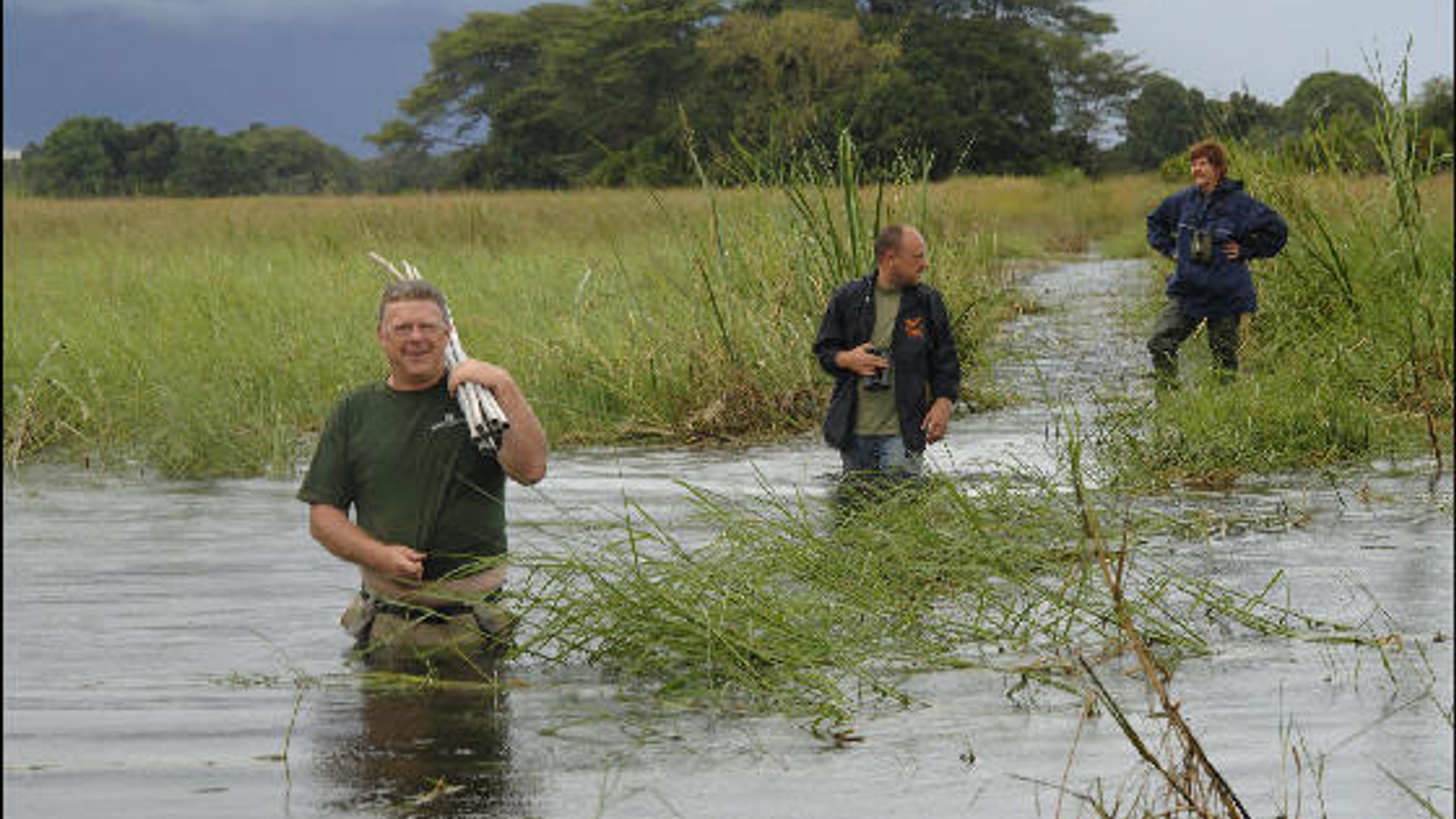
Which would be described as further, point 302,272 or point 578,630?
point 302,272

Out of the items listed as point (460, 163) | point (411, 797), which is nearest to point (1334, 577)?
point (411, 797)

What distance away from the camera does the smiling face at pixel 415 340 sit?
5926mm

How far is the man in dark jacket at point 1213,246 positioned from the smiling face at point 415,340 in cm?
669

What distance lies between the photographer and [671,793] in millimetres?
4859

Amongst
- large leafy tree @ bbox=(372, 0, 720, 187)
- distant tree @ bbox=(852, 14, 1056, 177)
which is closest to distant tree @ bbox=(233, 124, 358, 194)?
large leafy tree @ bbox=(372, 0, 720, 187)

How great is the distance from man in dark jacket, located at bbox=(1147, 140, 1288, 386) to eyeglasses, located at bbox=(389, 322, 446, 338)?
22.3 feet

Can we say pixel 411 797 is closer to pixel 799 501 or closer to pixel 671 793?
pixel 671 793

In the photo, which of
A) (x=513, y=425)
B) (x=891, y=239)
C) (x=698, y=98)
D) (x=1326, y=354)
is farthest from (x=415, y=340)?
(x=698, y=98)

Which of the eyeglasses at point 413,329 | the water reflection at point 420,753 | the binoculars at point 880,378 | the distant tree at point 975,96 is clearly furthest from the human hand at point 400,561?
the distant tree at point 975,96

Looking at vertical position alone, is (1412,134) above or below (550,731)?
above

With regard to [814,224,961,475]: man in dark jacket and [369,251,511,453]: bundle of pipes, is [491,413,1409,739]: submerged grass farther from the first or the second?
[814,224,961,475]: man in dark jacket

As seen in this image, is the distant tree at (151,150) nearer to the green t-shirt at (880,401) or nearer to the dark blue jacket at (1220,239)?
the dark blue jacket at (1220,239)

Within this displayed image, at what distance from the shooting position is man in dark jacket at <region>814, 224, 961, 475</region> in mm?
8555

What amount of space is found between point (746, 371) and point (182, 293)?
636 centimetres
